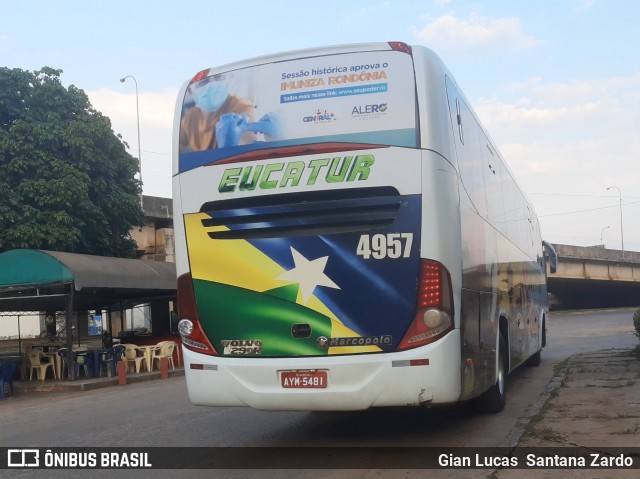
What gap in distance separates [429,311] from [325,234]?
1204mm

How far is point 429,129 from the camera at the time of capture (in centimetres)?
675

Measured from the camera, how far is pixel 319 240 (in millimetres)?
6867

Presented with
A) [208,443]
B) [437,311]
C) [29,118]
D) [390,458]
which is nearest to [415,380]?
[437,311]

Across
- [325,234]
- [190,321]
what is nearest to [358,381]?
[325,234]

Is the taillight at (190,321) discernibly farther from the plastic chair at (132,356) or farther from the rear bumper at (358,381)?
the plastic chair at (132,356)

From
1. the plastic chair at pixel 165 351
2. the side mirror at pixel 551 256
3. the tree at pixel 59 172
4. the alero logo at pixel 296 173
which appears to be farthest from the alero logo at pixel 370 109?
the tree at pixel 59 172

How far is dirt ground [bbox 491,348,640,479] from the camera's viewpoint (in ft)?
20.7

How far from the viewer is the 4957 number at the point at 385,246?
666cm

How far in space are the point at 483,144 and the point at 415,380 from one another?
4.28m

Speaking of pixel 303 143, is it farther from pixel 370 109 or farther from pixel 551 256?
pixel 551 256

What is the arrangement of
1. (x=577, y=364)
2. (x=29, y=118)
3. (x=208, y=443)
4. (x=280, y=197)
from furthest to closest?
(x=29, y=118) < (x=577, y=364) < (x=208, y=443) < (x=280, y=197)

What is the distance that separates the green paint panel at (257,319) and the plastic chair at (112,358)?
13.3m

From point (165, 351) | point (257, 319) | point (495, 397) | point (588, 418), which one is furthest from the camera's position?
point (165, 351)

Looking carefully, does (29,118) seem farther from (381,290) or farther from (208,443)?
(381,290)
